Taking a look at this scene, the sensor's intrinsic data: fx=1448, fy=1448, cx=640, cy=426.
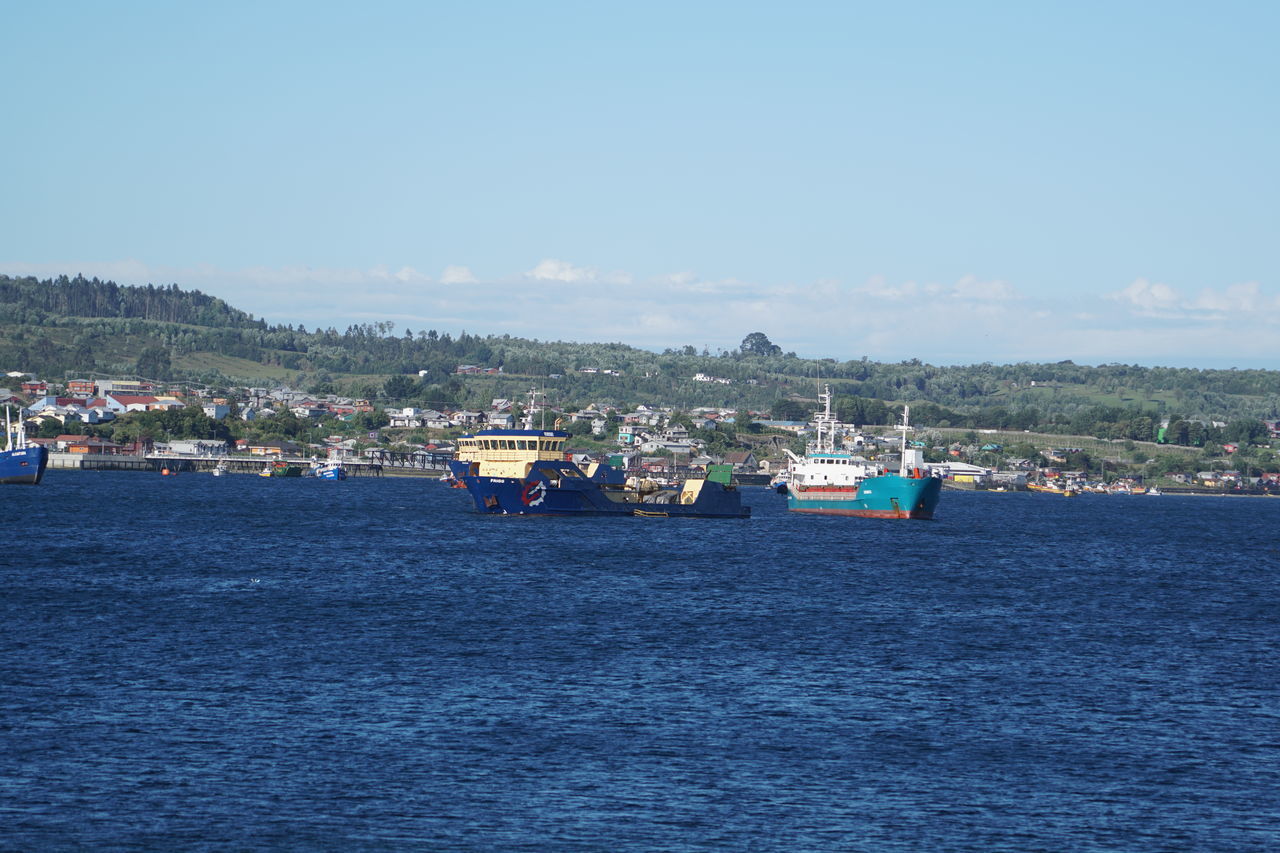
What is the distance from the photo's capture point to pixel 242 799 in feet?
92.1

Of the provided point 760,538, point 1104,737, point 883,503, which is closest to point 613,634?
point 1104,737

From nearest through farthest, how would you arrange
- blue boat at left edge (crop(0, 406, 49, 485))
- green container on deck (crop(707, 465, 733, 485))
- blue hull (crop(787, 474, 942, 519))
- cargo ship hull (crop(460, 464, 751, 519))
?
cargo ship hull (crop(460, 464, 751, 519)) < blue hull (crop(787, 474, 942, 519)) < green container on deck (crop(707, 465, 733, 485)) < blue boat at left edge (crop(0, 406, 49, 485))

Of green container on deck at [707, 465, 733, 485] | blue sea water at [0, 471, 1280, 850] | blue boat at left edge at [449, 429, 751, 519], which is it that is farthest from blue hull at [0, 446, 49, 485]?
blue sea water at [0, 471, 1280, 850]

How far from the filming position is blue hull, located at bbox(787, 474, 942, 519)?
128375 mm

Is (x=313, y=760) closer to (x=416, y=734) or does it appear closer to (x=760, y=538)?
(x=416, y=734)

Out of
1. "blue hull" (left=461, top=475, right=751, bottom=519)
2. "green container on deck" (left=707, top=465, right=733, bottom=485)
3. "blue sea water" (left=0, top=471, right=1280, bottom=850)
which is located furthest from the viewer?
"green container on deck" (left=707, top=465, right=733, bottom=485)

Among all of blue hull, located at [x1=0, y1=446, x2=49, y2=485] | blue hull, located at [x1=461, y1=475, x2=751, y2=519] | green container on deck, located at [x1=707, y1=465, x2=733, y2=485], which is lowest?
blue hull, located at [x1=0, y1=446, x2=49, y2=485]

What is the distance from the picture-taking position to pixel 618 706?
123 ft

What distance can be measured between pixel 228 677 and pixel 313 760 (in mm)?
10105

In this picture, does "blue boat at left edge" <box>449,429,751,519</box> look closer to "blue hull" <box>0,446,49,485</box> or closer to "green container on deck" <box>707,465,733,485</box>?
"green container on deck" <box>707,465,733,485</box>

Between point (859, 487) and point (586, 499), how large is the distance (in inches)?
1091

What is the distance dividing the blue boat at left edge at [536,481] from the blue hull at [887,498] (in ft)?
66.7

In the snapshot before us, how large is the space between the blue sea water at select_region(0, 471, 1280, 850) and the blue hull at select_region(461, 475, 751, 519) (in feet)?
116

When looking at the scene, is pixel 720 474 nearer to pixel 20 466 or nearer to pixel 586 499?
pixel 586 499
